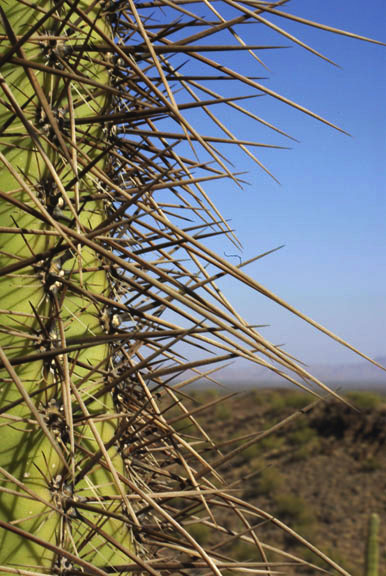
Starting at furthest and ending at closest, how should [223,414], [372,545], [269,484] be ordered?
[223,414]
[269,484]
[372,545]

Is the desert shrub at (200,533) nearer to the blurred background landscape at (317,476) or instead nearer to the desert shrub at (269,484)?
the blurred background landscape at (317,476)

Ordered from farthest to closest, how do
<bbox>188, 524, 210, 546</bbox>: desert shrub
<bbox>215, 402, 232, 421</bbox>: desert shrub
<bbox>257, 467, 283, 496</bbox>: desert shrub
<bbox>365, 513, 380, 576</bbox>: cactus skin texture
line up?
1. <bbox>215, 402, 232, 421</bbox>: desert shrub
2. <bbox>257, 467, 283, 496</bbox>: desert shrub
3. <bbox>188, 524, 210, 546</bbox>: desert shrub
4. <bbox>365, 513, 380, 576</bbox>: cactus skin texture

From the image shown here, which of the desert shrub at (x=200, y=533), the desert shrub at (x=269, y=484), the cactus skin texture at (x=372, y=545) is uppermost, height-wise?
the cactus skin texture at (x=372, y=545)

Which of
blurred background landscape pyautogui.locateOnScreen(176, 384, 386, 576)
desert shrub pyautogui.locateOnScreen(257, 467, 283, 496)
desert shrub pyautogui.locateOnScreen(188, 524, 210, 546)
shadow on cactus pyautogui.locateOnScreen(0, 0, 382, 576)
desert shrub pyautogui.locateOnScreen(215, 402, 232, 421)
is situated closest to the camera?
shadow on cactus pyautogui.locateOnScreen(0, 0, 382, 576)

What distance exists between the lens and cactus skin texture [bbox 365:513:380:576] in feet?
10.5

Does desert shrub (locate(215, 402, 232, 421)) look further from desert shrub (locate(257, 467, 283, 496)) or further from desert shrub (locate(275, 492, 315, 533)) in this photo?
desert shrub (locate(275, 492, 315, 533))

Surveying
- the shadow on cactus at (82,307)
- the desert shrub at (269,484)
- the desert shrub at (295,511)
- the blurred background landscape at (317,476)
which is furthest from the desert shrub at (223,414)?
the shadow on cactus at (82,307)

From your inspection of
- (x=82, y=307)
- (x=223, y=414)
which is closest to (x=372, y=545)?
(x=82, y=307)

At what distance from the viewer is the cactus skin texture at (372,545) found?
3195 millimetres

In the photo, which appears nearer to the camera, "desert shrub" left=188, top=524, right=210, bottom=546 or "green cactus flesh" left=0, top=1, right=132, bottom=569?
"green cactus flesh" left=0, top=1, right=132, bottom=569

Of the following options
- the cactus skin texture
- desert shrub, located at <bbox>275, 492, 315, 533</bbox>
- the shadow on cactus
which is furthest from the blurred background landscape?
the shadow on cactus

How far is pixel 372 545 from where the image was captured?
3262 millimetres

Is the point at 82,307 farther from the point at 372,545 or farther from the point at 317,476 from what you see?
the point at 317,476

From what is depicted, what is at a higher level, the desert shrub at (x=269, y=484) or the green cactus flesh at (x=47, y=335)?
the green cactus flesh at (x=47, y=335)
